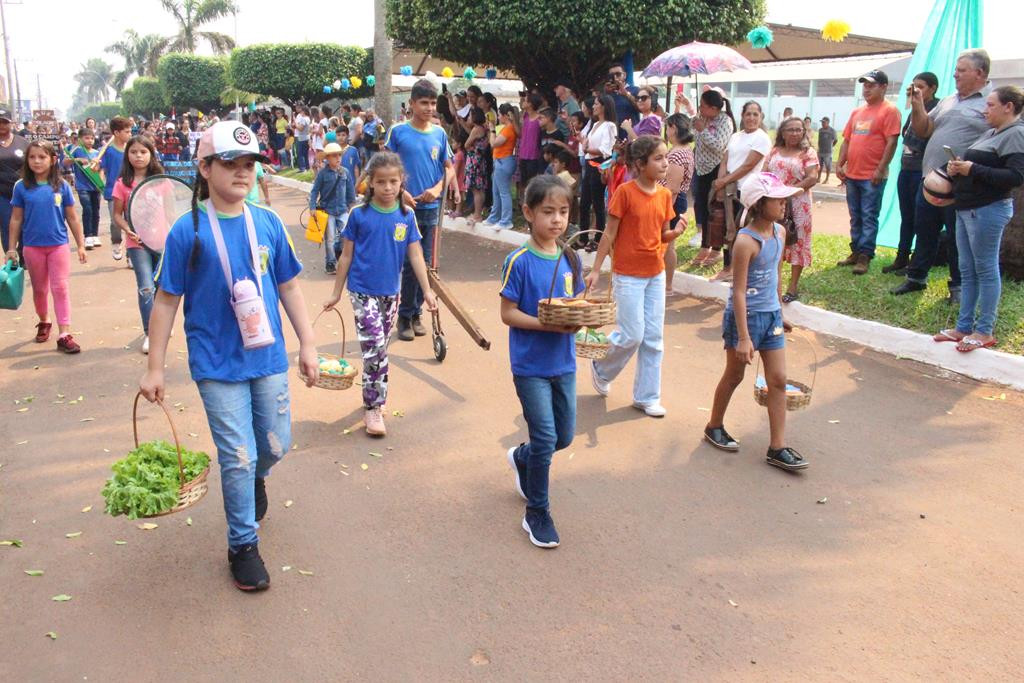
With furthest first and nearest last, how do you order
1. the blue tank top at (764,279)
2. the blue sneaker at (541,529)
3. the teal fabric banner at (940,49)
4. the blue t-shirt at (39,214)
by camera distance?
the teal fabric banner at (940,49), the blue t-shirt at (39,214), the blue tank top at (764,279), the blue sneaker at (541,529)

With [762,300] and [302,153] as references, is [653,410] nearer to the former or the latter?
[762,300]

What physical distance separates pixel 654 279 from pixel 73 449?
3.88 meters

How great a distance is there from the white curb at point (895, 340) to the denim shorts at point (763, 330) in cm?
261

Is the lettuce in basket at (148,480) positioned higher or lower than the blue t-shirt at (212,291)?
lower

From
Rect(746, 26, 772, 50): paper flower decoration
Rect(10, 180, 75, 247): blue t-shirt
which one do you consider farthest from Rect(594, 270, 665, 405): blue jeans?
Rect(746, 26, 772, 50): paper flower decoration

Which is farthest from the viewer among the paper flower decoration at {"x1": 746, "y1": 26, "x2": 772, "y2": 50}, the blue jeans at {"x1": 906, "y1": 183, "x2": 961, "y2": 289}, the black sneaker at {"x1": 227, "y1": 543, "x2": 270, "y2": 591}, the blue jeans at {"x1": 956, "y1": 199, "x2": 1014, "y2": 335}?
the paper flower decoration at {"x1": 746, "y1": 26, "x2": 772, "y2": 50}

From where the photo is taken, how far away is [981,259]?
6.70 m

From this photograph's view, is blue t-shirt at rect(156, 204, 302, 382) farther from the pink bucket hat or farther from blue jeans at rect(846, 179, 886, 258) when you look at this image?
blue jeans at rect(846, 179, 886, 258)

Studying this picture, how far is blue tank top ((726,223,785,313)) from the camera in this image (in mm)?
4930

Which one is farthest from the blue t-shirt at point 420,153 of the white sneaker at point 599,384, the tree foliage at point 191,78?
the tree foliage at point 191,78

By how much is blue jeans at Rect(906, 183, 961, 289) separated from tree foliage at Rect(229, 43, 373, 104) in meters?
31.9

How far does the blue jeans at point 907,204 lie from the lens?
8.81 meters

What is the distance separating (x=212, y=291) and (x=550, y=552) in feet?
6.46

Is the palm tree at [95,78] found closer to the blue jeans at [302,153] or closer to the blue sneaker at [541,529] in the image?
the blue jeans at [302,153]
